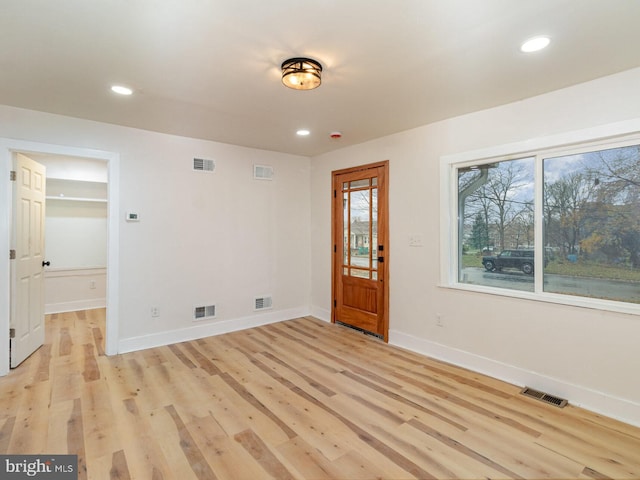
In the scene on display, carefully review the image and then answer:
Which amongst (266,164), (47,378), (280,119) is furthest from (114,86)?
(47,378)

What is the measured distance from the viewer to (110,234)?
3.69m

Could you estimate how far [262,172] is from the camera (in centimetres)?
484

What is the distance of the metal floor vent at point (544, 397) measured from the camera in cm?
263

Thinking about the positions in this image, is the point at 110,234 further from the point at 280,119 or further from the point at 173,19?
the point at 173,19

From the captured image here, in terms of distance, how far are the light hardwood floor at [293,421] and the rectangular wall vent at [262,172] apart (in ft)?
8.26

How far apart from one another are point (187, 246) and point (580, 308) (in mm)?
4182


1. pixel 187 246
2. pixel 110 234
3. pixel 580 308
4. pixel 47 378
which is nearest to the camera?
pixel 580 308

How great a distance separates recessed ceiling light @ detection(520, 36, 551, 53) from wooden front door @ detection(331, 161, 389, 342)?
2.07 meters

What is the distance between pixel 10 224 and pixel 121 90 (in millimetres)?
1836

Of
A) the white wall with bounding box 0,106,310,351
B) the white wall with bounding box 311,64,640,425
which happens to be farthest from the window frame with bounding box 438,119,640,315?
the white wall with bounding box 0,106,310,351

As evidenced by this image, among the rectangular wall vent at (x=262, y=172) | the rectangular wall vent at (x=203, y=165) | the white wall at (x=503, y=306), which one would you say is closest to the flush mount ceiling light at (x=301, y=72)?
the white wall at (x=503, y=306)

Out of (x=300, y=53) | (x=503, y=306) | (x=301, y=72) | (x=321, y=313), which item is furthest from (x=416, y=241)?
(x=300, y=53)

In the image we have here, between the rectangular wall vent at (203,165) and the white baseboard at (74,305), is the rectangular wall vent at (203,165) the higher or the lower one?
the higher one

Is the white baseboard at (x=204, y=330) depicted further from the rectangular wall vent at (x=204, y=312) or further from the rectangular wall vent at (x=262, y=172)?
the rectangular wall vent at (x=262, y=172)
